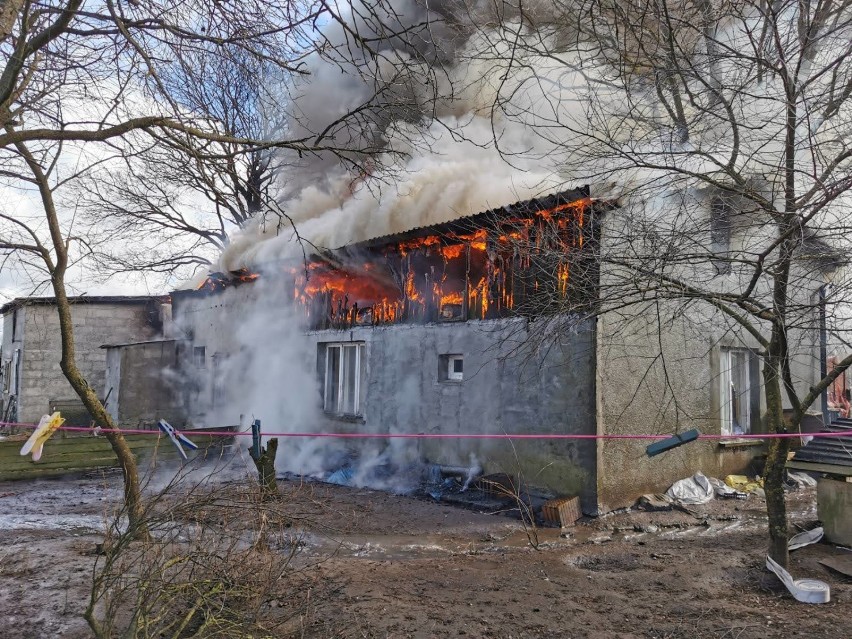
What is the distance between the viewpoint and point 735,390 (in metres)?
11.6

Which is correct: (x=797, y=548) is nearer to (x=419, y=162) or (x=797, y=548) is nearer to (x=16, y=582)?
(x=16, y=582)

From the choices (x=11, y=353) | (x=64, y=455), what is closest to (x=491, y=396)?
(x=64, y=455)

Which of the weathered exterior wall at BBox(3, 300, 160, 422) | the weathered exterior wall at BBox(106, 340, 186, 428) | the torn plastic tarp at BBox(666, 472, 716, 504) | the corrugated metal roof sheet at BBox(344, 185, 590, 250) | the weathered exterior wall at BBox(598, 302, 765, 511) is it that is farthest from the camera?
the weathered exterior wall at BBox(3, 300, 160, 422)

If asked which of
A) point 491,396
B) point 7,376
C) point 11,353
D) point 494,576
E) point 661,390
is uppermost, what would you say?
point 11,353

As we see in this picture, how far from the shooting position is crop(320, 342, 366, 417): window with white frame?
13094mm

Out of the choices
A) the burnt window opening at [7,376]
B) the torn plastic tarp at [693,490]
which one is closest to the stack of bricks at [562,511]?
the torn plastic tarp at [693,490]

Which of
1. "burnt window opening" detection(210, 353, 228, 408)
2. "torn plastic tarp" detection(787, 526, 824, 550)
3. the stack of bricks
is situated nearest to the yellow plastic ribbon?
the stack of bricks

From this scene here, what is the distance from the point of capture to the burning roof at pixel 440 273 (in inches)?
361

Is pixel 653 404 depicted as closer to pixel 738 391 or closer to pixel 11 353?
pixel 738 391

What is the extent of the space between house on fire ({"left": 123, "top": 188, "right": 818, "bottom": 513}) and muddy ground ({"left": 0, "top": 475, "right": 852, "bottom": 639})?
1.18 meters

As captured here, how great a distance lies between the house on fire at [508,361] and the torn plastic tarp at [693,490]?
14 centimetres

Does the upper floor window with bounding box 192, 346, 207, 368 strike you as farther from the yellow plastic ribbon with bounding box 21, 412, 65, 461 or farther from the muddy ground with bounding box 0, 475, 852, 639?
the yellow plastic ribbon with bounding box 21, 412, 65, 461

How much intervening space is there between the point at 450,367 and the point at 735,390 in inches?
217

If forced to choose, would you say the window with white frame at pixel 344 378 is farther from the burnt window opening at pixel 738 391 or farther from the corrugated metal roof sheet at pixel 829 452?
the corrugated metal roof sheet at pixel 829 452
